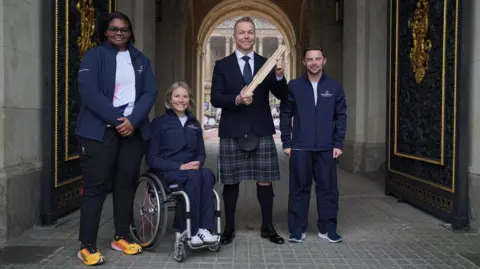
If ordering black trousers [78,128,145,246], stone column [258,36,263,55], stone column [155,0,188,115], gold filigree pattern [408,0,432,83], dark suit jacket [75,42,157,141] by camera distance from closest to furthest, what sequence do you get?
dark suit jacket [75,42,157,141], black trousers [78,128,145,246], gold filigree pattern [408,0,432,83], stone column [155,0,188,115], stone column [258,36,263,55]

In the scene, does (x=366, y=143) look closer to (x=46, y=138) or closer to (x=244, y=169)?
(x=244, y=169)

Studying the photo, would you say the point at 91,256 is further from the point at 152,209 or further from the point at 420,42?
the point at 420,42

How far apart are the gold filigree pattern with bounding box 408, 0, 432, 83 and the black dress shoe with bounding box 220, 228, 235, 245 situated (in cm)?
307

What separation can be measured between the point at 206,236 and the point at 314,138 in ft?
4.30

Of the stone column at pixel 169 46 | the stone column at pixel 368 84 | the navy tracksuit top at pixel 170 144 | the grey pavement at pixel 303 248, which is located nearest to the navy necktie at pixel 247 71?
the navy tracksuit top at pixel 170 144

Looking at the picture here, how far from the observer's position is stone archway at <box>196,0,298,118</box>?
20.9 m

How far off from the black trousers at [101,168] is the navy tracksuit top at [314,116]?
1.38m

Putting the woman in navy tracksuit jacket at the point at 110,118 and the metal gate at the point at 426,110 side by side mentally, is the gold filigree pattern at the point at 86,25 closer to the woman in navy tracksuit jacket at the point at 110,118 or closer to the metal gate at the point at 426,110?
the woman in navy tracksuit jacket at the point at 110,118

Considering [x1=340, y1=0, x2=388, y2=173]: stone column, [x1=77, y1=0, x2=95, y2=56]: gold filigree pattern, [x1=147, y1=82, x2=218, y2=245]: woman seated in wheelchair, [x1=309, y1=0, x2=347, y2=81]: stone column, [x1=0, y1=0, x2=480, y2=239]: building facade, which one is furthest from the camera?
[x1=309, y1=0, x2=347, y2=81]: stone column

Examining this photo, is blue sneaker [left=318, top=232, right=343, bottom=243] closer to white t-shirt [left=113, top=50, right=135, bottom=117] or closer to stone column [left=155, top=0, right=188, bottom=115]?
white t-shirt [left=113, top=50, right=135, bottom=117]

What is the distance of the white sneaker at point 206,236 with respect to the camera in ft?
12.3

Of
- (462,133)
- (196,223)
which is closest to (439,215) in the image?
(462,133)

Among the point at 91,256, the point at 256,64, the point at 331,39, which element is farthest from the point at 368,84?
the point at 91,256

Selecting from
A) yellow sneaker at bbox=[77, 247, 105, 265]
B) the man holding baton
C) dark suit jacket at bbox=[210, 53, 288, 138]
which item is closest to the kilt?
the man holding baton
